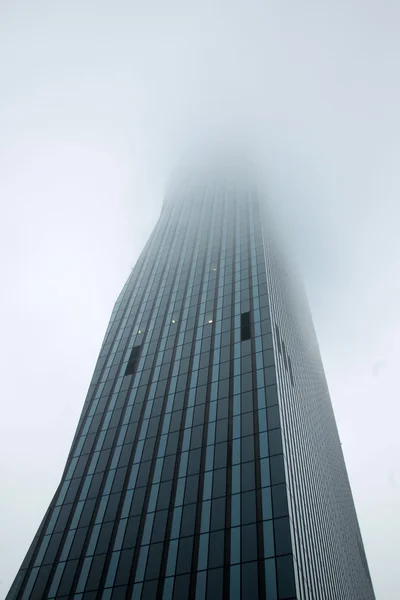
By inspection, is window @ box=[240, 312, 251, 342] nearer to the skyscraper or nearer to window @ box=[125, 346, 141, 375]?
the skyscraper

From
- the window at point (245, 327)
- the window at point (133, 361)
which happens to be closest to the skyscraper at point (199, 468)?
the window at point (133, 361)

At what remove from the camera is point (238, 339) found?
62.2 meters

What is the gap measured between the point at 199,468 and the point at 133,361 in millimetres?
26587

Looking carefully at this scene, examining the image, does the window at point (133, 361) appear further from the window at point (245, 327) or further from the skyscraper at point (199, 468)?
the window at point (245, 327)

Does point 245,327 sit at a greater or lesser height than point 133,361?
greater

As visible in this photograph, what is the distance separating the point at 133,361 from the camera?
69.6 m

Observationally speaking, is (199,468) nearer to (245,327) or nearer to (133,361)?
(245,327)

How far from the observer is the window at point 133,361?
6781 cm

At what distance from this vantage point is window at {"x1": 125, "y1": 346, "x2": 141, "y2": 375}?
67812 mm

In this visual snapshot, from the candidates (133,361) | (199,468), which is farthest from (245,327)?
(199,468)

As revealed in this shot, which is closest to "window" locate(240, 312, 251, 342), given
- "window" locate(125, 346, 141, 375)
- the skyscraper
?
the skyscraper

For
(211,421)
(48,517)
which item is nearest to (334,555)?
(211,421)

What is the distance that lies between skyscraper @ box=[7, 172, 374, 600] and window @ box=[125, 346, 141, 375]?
0.22 meters

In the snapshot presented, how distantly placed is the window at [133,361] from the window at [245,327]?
16842mm
